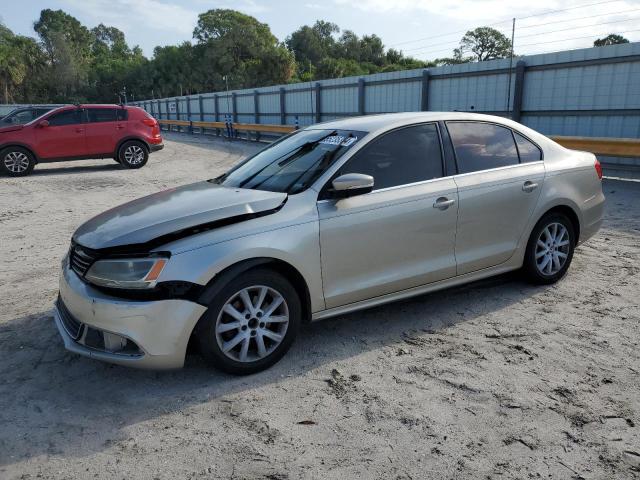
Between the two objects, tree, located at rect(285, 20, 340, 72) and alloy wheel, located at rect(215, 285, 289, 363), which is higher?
tree, located at rect(285, 20, 340, 72)

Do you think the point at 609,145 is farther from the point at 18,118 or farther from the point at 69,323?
the point at 18,118

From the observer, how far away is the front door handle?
4.04m

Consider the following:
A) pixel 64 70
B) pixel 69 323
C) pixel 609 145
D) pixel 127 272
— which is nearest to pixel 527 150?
pixel 127 272

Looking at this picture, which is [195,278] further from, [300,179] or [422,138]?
[422,138]

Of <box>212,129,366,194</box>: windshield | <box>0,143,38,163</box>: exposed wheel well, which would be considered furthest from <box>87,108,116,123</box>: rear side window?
<box>212,129,366,194</box>: windshield

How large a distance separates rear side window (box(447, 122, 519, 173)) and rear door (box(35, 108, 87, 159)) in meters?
12.2

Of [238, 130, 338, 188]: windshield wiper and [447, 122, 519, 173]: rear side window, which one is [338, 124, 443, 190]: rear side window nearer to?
[447, 122, 519, 173]: rear side window

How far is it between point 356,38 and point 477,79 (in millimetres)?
102862

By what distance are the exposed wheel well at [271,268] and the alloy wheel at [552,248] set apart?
2.35m

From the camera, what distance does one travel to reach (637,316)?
4.21 metres

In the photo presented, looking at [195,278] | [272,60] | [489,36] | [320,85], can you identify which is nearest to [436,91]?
[320,85]

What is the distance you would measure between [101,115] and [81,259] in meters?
12.1

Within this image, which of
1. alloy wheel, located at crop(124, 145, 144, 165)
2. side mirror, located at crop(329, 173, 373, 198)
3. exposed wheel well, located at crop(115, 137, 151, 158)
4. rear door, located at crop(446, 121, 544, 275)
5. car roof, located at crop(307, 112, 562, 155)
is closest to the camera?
side mirror, located at crop(329, 173, 373, 198)

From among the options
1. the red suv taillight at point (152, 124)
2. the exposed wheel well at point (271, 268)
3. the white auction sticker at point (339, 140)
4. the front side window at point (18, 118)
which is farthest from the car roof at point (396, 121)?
the front side window at point (18, 118)
